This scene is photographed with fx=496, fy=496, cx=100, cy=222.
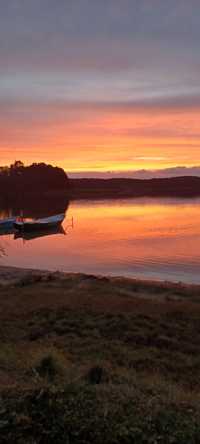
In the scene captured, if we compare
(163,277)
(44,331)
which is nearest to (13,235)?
(163,277)

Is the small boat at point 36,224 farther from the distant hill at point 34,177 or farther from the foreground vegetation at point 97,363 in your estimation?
the distant hill at point 34,177

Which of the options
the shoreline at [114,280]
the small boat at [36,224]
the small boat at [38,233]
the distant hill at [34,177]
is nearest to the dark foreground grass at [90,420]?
the shoreline at [114,280]

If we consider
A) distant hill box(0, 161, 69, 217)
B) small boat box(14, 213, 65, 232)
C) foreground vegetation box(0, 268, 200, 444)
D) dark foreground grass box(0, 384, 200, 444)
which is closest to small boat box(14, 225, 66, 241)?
small boat box(14, 213, 65, 232)

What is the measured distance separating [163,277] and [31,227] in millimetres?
28301

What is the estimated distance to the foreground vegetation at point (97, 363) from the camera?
12.0 ft

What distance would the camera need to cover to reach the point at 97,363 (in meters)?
7.09

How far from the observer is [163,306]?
13.8m

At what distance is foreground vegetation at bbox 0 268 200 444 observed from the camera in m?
3.65

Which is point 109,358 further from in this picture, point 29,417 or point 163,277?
point 163,277

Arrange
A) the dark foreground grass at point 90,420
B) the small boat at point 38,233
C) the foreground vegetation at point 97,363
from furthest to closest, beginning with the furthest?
the small boat at point 38,233, the foreground vegetation at point 97,363, the dark foreground grass at point 90,420

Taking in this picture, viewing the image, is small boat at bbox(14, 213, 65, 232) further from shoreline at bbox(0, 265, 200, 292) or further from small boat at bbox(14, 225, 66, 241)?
shoreline at bbox(0, 265, 200, 292)

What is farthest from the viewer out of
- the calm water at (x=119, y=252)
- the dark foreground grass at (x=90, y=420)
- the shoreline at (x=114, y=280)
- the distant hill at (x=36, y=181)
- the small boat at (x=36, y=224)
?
the distant hill at (x=36, y=181)

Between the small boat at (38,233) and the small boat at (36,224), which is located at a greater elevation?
the small boat at (36,224)

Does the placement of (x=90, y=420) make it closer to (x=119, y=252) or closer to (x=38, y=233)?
(x=119, y=252)
